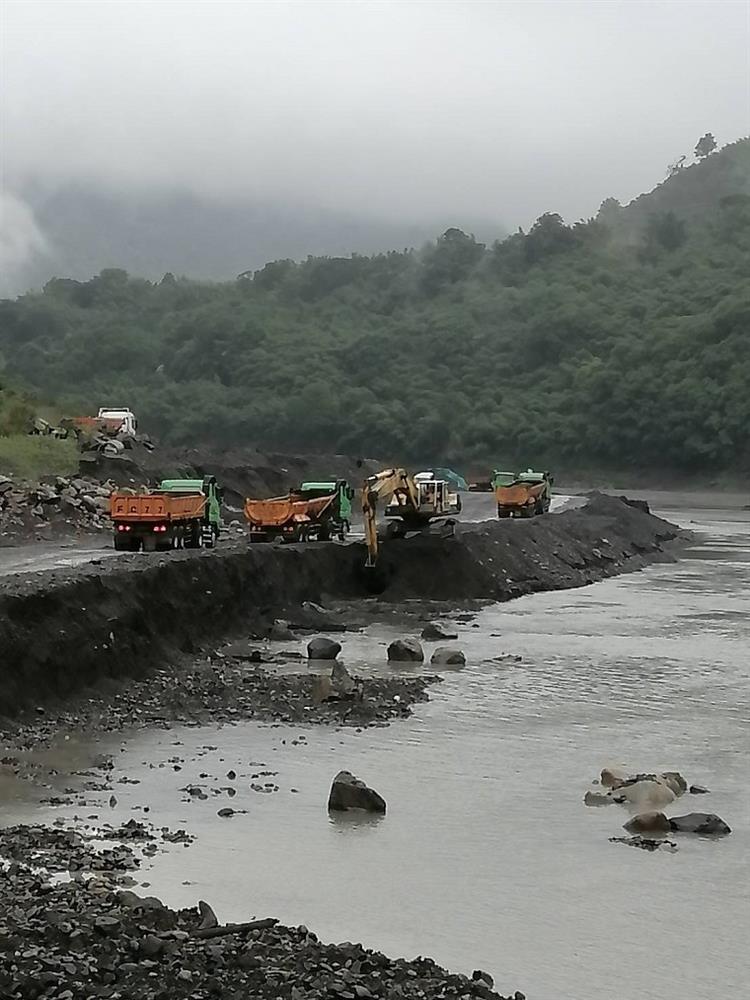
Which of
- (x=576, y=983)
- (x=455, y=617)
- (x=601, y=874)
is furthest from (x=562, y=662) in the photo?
(x=576, y=983)

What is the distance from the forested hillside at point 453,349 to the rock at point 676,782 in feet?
249

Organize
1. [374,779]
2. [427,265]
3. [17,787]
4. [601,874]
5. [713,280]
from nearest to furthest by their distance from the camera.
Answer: [601,874] < [17,787] < [374,779] < [713,280] < [427,265]

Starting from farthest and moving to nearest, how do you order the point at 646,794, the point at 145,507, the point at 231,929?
the point at 145,507
the point at 646,794
the point at 231,929

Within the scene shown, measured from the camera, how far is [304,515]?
36.3m

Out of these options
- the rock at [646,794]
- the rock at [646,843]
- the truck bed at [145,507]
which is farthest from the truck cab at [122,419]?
the rock at [646,843]

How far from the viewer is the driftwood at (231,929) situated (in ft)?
31.5

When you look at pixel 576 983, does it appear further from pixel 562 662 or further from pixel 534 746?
pixel 562 662

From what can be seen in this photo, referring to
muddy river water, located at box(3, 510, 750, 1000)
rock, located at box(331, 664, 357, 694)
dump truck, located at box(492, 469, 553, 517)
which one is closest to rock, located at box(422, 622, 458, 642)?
muddy river water, located at box(3, 510, 750, 1000)

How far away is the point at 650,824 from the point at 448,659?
1082cm

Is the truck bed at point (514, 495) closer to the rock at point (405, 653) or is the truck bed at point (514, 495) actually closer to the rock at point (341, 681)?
the rock at point (405, 653)

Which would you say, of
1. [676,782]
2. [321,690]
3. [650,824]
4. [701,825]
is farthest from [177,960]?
[321,690]

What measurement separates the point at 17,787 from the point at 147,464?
128 ft

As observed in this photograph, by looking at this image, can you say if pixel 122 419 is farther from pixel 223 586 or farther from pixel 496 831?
pixel 496 831

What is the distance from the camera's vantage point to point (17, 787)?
1489 centimetres
